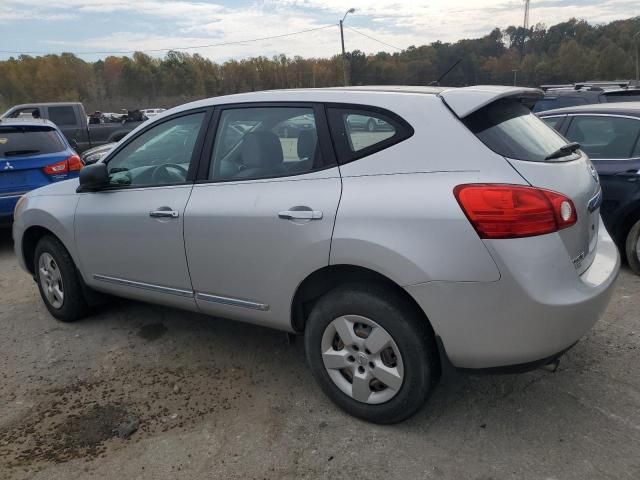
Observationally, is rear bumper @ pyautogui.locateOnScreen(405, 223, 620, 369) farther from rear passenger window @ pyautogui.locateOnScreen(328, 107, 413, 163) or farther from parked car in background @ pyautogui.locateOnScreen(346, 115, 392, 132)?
parked car in background @ pyautogui.locateOnScreen(346, 115, 392, 132)

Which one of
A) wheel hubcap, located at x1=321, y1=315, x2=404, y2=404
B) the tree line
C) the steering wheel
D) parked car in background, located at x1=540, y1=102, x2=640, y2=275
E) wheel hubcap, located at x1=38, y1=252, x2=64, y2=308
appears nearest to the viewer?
wheel hubcap, located at x1=321, y1=315, x2=404, y2=404

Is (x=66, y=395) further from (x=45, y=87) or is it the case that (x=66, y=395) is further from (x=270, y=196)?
(x=45, y=87)

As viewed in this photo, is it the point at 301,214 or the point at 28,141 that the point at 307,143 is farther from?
the point at 28,141

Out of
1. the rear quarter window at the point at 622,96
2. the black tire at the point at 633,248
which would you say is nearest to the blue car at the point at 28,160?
the black tire at the point at 633,248

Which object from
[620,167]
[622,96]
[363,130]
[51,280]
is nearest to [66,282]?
[51,280]

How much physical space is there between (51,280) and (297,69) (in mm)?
101655

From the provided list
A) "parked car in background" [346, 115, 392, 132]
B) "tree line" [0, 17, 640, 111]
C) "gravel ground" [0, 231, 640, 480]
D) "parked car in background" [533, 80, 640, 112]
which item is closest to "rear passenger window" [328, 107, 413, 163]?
"parked car in background" [346, 115, 392, 132]

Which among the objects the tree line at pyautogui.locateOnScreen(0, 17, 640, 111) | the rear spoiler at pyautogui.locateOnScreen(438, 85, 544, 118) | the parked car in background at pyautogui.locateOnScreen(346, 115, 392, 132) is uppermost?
the rear spoiler at pyautogui.locateOnScreen(438, 85, 544, 118)

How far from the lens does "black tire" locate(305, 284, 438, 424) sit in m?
2.55

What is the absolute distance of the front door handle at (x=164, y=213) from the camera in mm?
3331

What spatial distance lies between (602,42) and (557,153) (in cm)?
5962

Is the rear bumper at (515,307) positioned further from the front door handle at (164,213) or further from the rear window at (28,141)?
the rear window at (28,141)

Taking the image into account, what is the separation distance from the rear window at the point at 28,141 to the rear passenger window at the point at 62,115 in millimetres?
7653

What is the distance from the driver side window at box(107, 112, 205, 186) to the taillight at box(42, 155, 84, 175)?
11.2ft
